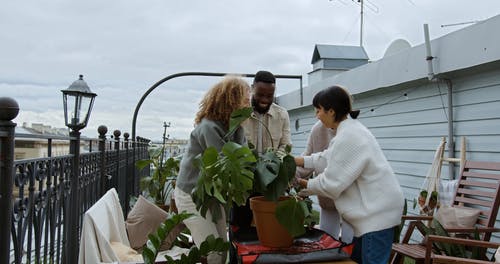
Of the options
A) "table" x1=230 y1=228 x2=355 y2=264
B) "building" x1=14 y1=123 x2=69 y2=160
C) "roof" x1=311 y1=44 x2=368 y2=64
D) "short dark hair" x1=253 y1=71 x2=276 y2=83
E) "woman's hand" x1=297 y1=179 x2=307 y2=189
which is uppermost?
"roof" x1=311 y1=44 x2=368 y2=64

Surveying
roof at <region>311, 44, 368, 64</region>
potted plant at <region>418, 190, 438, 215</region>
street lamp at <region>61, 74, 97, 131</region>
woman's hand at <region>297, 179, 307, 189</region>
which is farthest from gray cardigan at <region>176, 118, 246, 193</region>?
roof at <region>311, 44, 368, 64</region>

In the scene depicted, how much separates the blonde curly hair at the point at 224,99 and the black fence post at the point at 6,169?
36.1 inches

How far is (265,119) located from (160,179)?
2.44 m

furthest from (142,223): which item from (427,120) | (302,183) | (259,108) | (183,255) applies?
(427,120)

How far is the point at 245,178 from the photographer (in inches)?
61.5

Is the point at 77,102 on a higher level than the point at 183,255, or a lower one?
higher

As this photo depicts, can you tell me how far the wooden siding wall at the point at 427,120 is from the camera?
12.2 feet

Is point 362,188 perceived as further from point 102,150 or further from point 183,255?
point 102,150

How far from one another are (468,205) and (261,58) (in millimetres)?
6369

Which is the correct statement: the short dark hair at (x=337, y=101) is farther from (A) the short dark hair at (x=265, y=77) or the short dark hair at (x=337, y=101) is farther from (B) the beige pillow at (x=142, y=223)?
(B) the beige pillow at (x=142, y=223)

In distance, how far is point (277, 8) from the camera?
746 centimetres

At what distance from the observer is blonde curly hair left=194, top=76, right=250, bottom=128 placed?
2078 mm

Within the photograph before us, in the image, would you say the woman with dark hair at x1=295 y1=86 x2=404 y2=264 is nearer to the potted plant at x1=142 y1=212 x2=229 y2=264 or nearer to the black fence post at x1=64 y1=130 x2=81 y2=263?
the potted plant at x1=142 y1=212 x2=229 y2=264

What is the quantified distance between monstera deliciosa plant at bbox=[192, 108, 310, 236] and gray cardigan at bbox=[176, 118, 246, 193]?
32 cm
